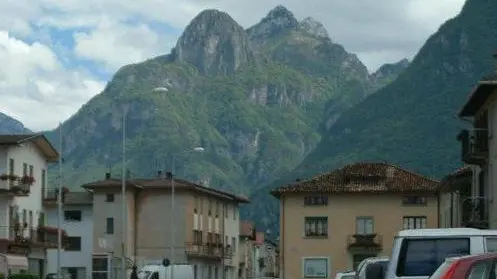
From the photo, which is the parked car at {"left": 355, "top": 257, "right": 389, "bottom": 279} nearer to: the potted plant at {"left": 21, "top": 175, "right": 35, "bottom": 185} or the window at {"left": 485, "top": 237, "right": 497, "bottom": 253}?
the window at {"left": 485, "top": 237, "right": 497, "bottom": 253}

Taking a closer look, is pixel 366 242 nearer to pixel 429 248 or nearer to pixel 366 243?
pixel 366 243

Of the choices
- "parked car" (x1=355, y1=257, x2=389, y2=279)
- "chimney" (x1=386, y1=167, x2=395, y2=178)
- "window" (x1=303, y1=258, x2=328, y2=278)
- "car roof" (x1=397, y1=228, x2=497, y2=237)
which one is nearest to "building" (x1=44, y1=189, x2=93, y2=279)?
"window" (x1=303, y1=258, x2=328, y2=278)

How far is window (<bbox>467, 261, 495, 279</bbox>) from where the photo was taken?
13.6 metres

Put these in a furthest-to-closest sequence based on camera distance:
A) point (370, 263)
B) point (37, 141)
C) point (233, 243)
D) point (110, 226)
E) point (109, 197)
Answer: point (233, 243) < point (110, 226) < point (109, 197) < point (37, 141) < point (370, 263)

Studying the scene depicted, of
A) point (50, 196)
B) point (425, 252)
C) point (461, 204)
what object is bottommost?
point (425, 252)

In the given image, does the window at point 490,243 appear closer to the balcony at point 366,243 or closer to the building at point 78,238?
the balcony at point 366,243

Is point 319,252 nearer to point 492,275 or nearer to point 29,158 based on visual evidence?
point 29,158

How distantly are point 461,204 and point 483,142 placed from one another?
42.1ft

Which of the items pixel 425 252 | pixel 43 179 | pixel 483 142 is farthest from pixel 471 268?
pixel 43 179

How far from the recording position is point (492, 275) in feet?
45.0

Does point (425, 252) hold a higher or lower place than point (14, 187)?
lower

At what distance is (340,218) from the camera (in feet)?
300

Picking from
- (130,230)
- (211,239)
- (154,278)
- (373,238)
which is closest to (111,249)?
(130,230)

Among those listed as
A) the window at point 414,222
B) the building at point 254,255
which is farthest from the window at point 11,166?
the building at point 254,255
